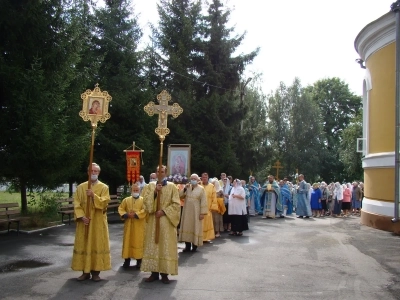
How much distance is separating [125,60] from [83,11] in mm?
8538

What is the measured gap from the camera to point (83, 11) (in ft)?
58.3

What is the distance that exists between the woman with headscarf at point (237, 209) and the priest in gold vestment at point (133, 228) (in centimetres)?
532

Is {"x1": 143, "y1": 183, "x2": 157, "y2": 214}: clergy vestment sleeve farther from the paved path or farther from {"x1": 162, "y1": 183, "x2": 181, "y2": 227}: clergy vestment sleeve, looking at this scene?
the paved path

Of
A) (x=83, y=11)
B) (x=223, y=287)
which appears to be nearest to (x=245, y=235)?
(x=223, y=287)

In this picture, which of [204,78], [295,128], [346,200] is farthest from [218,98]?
[295,128]

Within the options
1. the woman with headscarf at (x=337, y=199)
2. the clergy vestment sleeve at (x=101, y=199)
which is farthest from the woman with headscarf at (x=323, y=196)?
the clergy vestment sleeve at (x=101, y=199)

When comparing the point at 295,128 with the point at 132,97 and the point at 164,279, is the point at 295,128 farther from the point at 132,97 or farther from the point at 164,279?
the point at 164,279

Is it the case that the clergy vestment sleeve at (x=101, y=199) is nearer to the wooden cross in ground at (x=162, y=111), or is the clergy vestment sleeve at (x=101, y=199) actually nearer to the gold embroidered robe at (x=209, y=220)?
the wooden cross in ground at (x=162, y=111)

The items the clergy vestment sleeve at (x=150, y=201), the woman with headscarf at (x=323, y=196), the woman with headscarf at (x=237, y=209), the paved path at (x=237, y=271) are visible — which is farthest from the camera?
the woman with headscarf at (x=323, y=196)

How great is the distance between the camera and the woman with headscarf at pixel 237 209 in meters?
14.5

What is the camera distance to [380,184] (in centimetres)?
1577

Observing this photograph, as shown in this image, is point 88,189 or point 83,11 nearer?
point 88,189

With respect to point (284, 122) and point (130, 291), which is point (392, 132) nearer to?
point (130, 291)

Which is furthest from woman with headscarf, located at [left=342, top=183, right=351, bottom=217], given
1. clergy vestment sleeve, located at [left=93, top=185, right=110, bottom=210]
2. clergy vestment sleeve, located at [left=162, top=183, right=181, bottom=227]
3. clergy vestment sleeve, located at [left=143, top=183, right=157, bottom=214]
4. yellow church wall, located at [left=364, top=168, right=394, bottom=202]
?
clergy vestment sleeve, located at [left=93, top=185, right=110, bottom=210]
